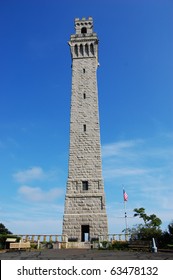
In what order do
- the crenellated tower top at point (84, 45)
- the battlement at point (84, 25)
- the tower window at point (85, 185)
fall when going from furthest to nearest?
the battlement at point (84, 25) → the crenellated tower top at point (84, 45) → the tower window at point (85, 185)

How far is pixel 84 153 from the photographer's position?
27.9 metres

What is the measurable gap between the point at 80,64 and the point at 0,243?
889 inches

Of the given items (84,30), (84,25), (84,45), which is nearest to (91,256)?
(84,45)

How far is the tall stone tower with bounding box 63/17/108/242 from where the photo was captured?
25.4m

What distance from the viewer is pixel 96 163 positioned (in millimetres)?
27500

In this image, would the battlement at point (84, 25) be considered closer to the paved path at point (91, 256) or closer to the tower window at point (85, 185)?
the tower window at point (85, 185)

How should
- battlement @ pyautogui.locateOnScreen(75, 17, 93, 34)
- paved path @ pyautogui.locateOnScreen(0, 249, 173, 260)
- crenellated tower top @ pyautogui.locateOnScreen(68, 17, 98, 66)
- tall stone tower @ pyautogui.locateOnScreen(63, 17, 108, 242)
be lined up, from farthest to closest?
battlement @ pyautogui.locateOnScreen(75, 17, 93, 34), crenellated tower top @ pyautogui.locateOnScreen(68, 17, 98, 66), tall stone tower @ pyautogui.locateOnScreen(63, 17, 108, 242), paved path @ pyautogui.locateOnScreen(0, 249, 173, 260)

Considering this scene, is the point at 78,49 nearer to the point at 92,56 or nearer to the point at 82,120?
the point at 92,56

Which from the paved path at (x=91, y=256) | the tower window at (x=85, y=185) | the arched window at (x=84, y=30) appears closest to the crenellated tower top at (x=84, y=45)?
the arched window at (x=84, y=30)

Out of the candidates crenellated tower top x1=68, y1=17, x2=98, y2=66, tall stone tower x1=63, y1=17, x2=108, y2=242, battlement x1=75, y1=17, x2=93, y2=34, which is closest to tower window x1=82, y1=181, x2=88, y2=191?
Answer: tall stone tower x1=63, y1=17, x2=108, y2=242

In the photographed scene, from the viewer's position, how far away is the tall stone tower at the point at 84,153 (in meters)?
25.4

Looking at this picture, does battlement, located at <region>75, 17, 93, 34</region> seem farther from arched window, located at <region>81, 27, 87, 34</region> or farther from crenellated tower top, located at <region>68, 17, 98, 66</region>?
crenellated tower top, located at <region>68, 17, 98, 66</region>
